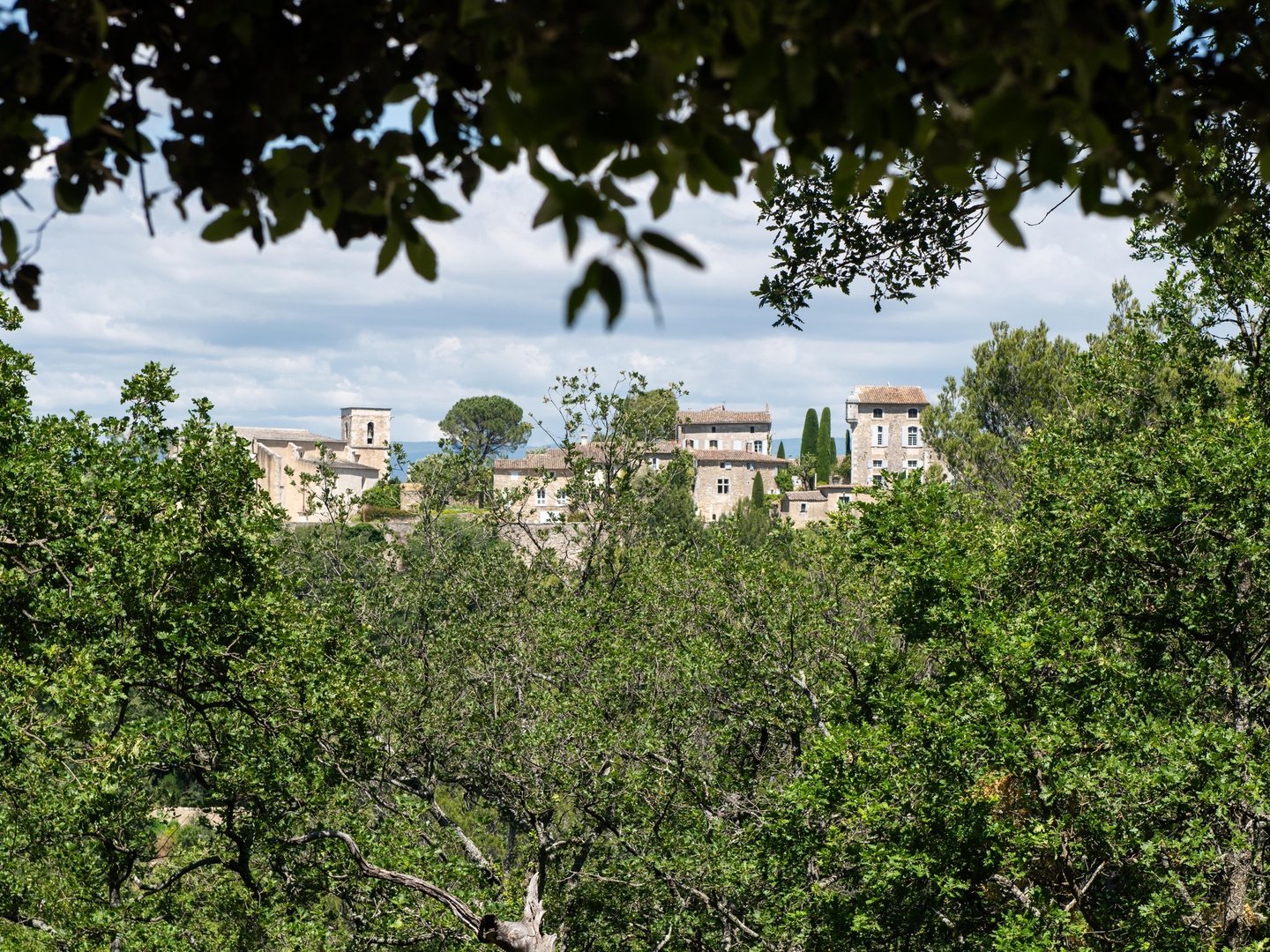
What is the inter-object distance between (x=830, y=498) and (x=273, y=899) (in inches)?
3028

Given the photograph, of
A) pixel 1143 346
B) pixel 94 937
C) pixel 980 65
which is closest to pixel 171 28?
pixel 980 65

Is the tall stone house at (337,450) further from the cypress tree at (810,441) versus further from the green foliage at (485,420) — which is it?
the cypress tree at (810,441)

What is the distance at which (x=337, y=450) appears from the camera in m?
116

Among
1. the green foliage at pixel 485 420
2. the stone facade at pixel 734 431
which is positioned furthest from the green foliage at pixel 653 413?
the green foliage at pixel 485 420

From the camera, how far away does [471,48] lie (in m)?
2.31

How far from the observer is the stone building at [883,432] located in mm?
95875

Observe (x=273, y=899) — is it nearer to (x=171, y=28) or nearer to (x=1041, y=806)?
(x=1041, y=806)

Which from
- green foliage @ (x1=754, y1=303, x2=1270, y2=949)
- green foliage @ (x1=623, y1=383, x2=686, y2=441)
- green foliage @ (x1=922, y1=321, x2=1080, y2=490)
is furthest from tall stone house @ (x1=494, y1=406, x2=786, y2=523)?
green foliage @ (x1=754, y1=303, x2=1270, y2=949)

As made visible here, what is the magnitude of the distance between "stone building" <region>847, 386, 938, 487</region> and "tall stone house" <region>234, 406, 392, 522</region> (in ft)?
121

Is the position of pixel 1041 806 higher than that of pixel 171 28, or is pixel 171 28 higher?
pixel 171 28

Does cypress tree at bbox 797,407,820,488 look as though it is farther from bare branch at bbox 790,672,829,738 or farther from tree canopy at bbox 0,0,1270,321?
tree canopy at bbox 0,0,1270,321

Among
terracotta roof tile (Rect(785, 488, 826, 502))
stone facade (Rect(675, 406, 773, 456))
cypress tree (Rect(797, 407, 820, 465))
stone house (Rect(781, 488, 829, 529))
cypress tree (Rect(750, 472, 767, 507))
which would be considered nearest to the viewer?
cypress tree (Rect(750, 472, 767, 507))

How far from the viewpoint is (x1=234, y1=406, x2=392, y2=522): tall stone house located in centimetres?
8869

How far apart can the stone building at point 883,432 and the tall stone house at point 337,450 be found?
36942 millimetres
